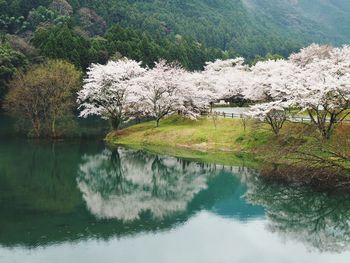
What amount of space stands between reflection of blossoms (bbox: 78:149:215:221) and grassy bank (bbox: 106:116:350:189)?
11.0 feet

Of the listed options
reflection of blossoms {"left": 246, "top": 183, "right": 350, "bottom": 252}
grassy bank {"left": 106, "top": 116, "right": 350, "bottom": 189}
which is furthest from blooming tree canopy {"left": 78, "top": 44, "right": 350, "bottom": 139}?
reflection of blossoms {"left": 246, "top": 183, "right": 350, "bottom": 252}

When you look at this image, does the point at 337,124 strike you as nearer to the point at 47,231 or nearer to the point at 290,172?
the point at 290,172

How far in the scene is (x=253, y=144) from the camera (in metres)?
45.8

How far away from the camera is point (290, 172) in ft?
120

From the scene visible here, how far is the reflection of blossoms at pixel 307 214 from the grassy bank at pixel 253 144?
2.00m

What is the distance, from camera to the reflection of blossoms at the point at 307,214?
25.2 m

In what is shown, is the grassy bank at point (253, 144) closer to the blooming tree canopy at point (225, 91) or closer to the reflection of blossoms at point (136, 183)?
the blooming tree canopy at point (225, 91)

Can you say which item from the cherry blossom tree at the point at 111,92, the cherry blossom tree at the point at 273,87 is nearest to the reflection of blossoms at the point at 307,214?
the cherry blossom tree at the point at 273,87

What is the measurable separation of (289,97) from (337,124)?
178 inches

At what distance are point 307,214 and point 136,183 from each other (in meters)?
13.4

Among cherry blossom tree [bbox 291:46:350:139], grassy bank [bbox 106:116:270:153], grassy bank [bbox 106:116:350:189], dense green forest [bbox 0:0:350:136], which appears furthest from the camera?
dense green forest [bbox 0:0:350:136]

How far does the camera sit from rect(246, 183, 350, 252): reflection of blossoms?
2525 centimetres

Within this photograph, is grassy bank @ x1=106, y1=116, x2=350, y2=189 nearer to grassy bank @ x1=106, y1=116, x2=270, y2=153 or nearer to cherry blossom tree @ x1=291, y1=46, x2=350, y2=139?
grassy bank @ x1=106, y1=116, x2=270, y2=153

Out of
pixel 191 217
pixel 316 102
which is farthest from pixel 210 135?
pixel 191 217
